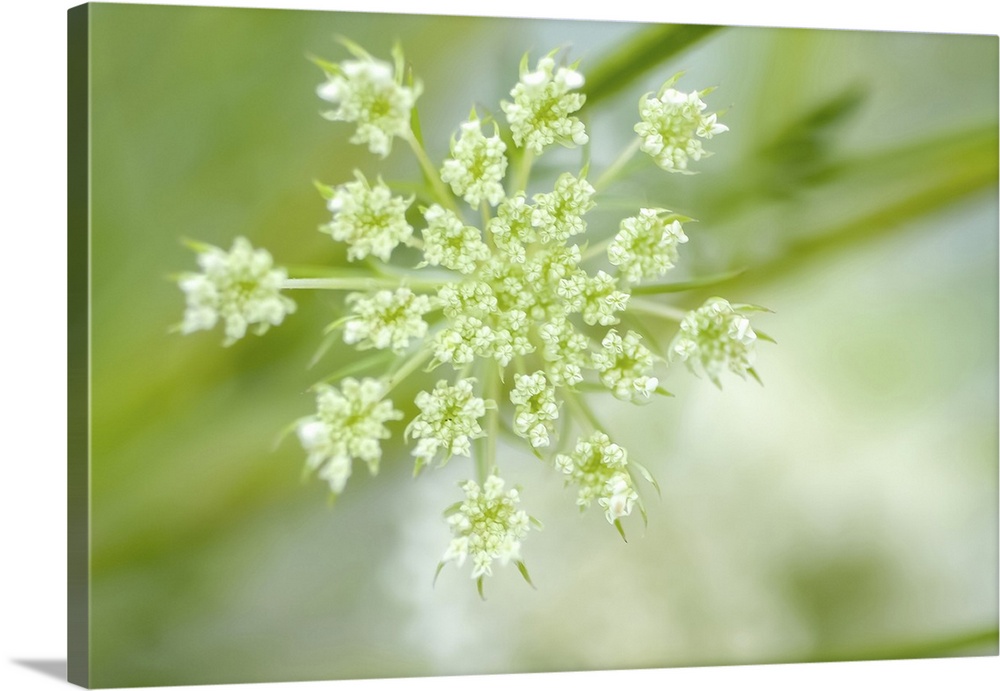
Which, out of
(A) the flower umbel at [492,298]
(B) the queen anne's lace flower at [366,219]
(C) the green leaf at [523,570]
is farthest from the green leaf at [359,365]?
(C) the green leaf at [523,570]

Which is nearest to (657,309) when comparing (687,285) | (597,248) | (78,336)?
(687,285)

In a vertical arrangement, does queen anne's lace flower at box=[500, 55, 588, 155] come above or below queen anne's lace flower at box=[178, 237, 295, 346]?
above

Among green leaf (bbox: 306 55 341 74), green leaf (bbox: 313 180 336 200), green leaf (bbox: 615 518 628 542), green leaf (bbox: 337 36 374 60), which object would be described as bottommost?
green leaf (bbox: 615 518 628 542)

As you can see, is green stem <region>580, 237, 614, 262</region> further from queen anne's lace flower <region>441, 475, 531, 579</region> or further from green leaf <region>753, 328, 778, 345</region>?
queen anne's lace flower <region>441, 475, 531, 579</region>

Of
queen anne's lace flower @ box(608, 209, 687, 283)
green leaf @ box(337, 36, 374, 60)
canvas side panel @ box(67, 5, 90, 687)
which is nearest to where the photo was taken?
canvas side panel @ box(67, 5, 90, 687)

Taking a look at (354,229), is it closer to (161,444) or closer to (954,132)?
(161,444)

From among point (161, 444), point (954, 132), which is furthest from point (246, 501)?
point (954, 132)

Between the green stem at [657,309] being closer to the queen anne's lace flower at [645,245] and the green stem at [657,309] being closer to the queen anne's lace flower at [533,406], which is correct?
the queen anne's lace flower at [645,245]

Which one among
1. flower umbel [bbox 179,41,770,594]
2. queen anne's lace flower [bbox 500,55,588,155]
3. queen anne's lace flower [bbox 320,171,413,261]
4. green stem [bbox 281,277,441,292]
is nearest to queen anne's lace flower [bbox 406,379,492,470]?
flower umbel [bbox 179,41,770,594]
